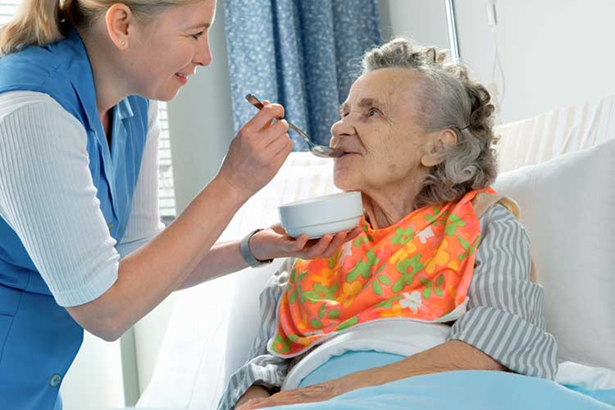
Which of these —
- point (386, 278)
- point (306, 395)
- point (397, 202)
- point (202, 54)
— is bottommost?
point (306, 395)

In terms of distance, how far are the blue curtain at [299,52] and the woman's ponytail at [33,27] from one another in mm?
1989

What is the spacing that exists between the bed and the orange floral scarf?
0.17 meters

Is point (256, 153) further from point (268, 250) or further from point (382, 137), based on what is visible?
point (382, 137)

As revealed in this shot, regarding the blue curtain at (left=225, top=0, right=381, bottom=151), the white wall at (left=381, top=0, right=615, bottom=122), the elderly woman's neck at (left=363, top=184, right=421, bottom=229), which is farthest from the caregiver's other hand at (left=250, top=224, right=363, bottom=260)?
the blue curtain at (left=225, top=0, right=381, bottom=151)

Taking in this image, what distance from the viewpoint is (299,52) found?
3.69m

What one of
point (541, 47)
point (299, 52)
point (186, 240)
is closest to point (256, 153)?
point (186, 240)

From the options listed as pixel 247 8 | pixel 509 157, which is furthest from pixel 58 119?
pixel 247 8

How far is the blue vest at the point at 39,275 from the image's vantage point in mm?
1404

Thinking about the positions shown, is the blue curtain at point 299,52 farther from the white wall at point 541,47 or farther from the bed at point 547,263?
the bed at point 547,263

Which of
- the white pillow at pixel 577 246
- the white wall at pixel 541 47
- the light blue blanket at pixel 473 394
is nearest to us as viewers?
the light blue blanket at pixel 473 394

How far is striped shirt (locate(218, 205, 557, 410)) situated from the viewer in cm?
151

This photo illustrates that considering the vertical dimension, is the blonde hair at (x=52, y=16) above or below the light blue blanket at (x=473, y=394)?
above

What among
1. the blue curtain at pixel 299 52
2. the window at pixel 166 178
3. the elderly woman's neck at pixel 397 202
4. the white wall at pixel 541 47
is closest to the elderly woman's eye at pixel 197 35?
the elderly woman's neck at pixel 397 202

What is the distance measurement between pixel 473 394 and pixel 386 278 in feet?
1.55
